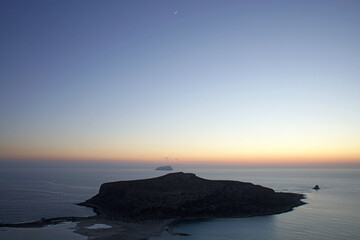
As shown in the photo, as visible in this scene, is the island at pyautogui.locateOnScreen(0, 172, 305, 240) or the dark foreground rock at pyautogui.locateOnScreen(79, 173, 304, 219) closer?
the island at pyautogui.locateOnScreen(0, 172, 305, 240)

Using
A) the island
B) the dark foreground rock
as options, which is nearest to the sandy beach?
the island

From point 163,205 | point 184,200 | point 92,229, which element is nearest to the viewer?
point 92,229

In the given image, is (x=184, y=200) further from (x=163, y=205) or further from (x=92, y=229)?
(x=92, y=229)

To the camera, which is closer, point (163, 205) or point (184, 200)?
point (163, 205)

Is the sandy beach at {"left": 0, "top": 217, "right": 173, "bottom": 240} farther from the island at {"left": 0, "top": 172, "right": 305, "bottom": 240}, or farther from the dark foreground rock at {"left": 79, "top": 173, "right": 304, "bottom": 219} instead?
the dark foreground rock at {"left": 79, "top": 173, "right": 304, "bottom": 219}

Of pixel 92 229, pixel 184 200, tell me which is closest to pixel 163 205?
pixel 184 200

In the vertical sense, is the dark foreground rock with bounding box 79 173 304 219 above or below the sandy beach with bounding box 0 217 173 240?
above

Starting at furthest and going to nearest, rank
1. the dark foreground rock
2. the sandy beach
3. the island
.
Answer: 1. the dark foreground rock
2. the island
3. the sandy beach

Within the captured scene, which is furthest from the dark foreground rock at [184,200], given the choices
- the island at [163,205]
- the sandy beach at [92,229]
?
the sandy beach at [92,229]

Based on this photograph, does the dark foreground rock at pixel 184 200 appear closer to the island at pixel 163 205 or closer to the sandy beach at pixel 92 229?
the island at pixel 163 205
